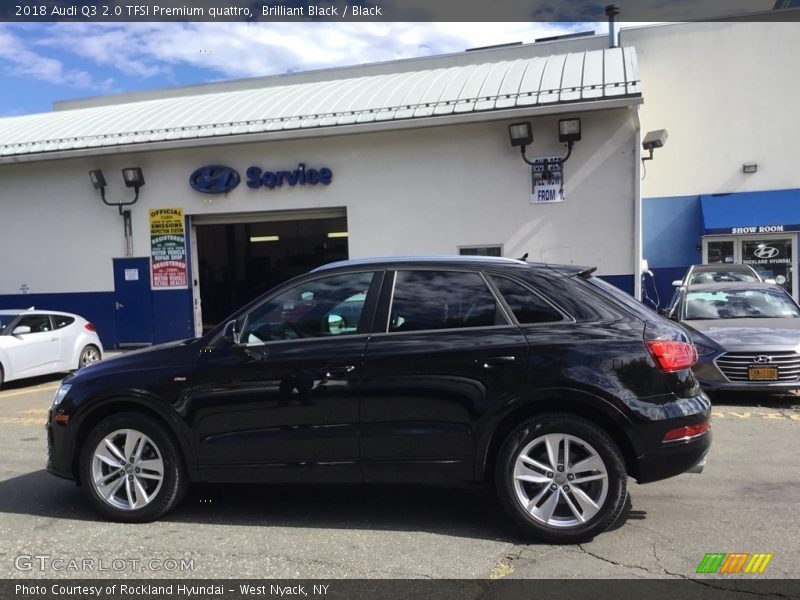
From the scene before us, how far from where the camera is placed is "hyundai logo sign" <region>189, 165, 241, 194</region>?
47.9 ft

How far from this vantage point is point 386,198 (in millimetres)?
13938

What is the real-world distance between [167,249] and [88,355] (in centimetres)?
352

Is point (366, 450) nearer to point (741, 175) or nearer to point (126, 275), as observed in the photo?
point (126, 275)

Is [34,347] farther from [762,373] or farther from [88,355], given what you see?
[762,373]

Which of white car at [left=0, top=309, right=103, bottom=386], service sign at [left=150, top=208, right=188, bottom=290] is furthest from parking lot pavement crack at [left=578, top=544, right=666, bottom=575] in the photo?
Result: service sign at [left=150, top=208, right=188, bottom=290]

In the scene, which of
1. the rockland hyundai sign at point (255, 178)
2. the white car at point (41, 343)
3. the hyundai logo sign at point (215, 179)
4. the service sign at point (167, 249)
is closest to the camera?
the white car at point (41, 343)

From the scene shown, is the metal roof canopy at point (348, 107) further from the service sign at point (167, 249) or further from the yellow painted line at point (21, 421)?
the yellow painted line at point (21, 421)

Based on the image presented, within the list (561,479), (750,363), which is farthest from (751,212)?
(561,479)

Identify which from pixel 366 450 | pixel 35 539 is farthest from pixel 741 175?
pixel 35 539

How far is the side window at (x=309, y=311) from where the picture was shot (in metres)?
4.47

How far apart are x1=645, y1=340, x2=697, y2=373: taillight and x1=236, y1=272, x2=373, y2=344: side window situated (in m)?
1.84

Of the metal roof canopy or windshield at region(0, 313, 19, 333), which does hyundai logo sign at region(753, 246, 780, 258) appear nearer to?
the metal roof canopy

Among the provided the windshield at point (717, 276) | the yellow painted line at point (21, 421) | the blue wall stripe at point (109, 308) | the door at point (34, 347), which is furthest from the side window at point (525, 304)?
the blue wall stripe at point (109, 308)

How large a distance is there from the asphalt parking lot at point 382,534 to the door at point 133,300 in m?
9.99
